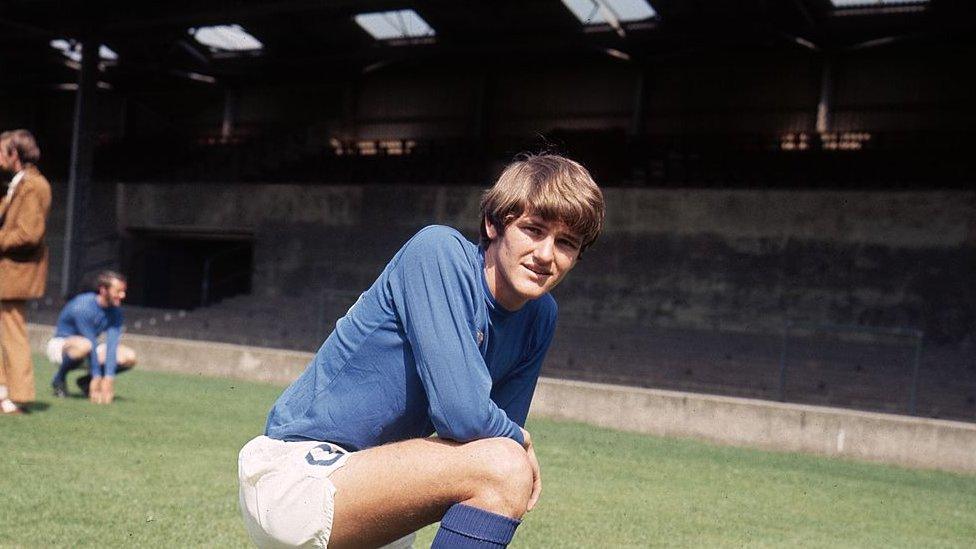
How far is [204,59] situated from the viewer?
105 ft

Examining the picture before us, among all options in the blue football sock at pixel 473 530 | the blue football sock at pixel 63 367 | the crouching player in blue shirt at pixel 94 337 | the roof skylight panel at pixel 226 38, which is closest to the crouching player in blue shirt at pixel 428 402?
the blue football sock at pixel 473 530

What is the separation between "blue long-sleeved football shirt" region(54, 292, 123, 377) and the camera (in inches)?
391

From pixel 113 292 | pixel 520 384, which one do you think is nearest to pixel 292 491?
pixel 520 384

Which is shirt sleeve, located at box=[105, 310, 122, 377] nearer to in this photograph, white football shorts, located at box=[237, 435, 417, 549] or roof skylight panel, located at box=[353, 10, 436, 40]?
white football shorts, located at box=[237, 435, 417, 549]

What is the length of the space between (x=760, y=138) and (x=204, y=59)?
16.2 meters

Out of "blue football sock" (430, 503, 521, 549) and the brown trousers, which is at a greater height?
"blue football sock" (430, 503, 521, 549)

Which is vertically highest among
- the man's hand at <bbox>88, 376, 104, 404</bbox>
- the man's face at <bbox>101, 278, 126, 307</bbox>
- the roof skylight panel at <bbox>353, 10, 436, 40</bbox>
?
the roof skylight panel at <bbox>353, 10, 436, 40</bbox>

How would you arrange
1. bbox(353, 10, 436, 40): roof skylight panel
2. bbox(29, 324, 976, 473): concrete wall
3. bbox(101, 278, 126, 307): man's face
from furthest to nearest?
bbox(353, 10, 436, 40): roof skylight panel → bbox(29, 324, 976, 473): concrete wall → bbox(101, 278, 126, 307): man's face

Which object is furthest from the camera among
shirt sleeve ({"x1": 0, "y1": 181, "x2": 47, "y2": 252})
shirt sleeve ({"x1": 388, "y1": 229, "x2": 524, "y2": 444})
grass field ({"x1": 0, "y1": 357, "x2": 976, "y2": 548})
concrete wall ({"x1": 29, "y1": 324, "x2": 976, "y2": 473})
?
concrete wall ({"x1": 29, "y1": 324, "x2": 976, "y2": 473})

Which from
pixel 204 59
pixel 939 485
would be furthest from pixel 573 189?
pixel 204 59

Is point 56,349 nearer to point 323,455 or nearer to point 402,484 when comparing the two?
point 323,455

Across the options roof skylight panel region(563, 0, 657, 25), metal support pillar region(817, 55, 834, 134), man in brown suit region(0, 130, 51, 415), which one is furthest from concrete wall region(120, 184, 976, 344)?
man in brown suit region(0, 130, 51, 415)

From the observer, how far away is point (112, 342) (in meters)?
9.92

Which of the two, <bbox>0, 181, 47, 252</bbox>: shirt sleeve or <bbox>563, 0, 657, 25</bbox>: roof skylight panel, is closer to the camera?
<bbox>0, 181, 47, 252</bbox>: shirt sleeve
